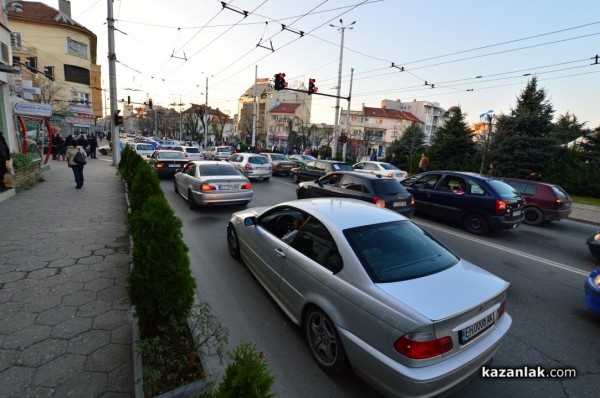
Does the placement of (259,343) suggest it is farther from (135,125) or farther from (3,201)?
(135,125)

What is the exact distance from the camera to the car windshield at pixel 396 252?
284 centimetres

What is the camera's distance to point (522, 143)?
2108 cm

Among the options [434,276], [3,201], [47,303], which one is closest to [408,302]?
[434,276]

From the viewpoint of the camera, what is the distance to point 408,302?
2.41 meters

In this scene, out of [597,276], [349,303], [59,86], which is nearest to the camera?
[349,303]

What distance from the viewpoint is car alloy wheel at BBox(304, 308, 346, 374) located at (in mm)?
2793

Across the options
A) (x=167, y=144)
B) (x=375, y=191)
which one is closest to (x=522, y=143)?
(x=375, y=191)

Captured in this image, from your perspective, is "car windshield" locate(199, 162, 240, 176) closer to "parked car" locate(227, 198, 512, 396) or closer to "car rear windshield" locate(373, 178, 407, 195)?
"car rear windshield" locate(373, 178, 407, 195)

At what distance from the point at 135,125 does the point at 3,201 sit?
152 meters

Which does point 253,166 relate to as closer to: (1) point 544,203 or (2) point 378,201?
(2) point 378,201

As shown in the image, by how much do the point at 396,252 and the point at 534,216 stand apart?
961 cm

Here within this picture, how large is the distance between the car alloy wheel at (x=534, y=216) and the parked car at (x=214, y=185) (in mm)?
9222

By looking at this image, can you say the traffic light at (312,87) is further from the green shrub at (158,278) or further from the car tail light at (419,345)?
the car tail light at (419,345)

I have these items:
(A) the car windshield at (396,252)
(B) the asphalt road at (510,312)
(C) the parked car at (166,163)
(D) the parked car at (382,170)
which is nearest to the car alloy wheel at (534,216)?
(B) the asphalt road at (510,312)
